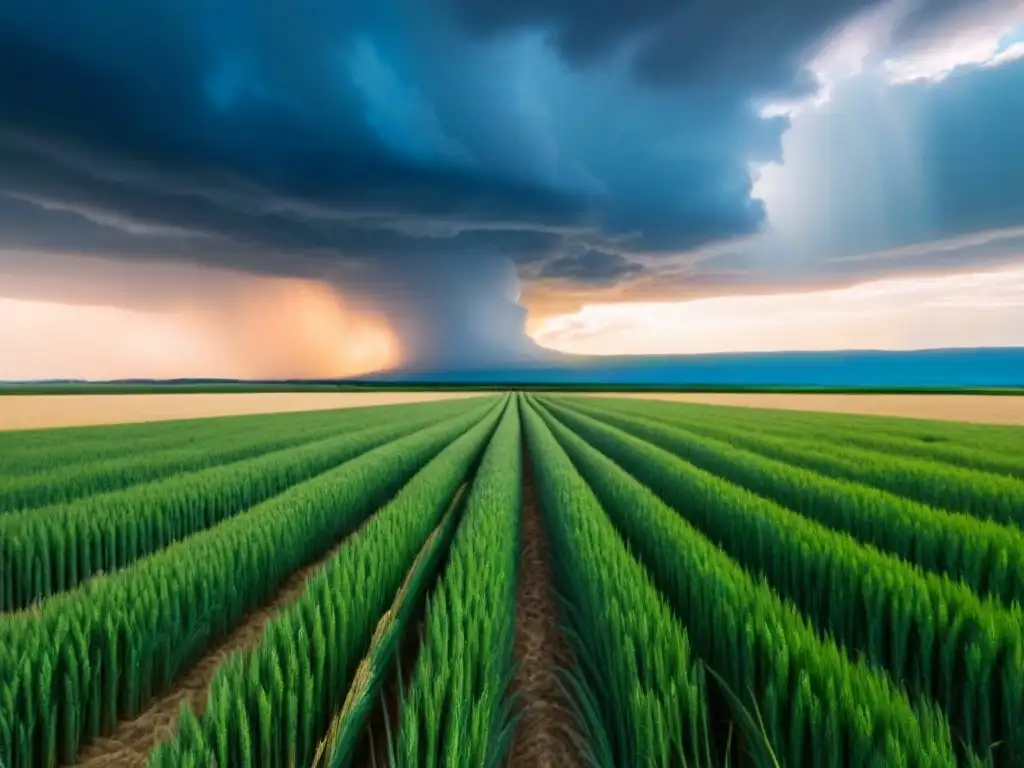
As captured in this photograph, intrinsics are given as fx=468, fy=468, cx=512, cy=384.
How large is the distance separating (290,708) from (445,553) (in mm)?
2700

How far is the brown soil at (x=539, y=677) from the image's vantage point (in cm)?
229

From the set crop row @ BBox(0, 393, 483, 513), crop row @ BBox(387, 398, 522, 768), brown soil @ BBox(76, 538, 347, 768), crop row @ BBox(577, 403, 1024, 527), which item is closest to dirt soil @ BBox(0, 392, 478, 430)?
crop row @ BBox(0, 393, 483, 513)

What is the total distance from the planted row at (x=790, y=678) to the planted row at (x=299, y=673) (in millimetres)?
1700

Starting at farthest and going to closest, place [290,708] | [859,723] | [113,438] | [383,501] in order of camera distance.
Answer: [113,438], [383,501], [290,708], [859,723]

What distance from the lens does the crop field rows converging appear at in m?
1.76

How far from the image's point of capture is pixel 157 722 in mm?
2486

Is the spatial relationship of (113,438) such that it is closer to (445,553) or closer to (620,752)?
(445,553)

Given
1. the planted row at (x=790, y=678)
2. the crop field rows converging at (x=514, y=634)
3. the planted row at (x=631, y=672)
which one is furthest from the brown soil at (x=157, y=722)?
the planted row at (x=790, y=678)

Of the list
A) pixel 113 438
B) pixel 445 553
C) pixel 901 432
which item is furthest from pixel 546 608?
pixel 901 432

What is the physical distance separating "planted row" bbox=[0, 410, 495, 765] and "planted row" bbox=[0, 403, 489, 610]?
117cm

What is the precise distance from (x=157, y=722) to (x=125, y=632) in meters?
0.51

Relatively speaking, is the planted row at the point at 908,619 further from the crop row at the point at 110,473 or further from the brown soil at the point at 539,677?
the crop row at the point at 110,473

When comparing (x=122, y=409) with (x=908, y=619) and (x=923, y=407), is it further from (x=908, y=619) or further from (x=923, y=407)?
(x=923, y=407)

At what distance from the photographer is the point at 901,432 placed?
50.0 feet
